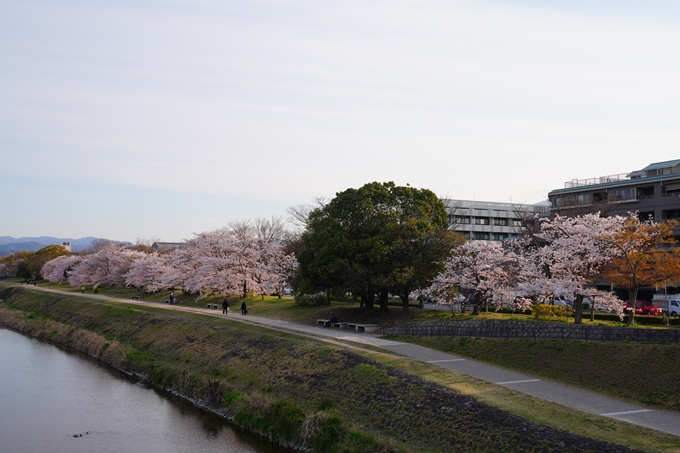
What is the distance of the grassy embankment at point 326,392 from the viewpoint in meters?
16.7

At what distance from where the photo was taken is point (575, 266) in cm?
3170

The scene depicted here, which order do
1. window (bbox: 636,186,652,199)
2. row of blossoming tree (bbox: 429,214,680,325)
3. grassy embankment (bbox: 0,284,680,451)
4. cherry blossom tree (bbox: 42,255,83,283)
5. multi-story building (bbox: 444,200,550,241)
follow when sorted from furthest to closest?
multi-story building (bbox: 444,200,550,241) → cherry blossom tree (bbox: 42,255,83,283) → window (bbox: 636,186,652,199) → row of blossoming tree (bbox: 429,214,680,325) → grassy embankment (bbox: 0,284,680,451)

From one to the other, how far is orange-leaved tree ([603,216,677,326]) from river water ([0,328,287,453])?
2038cm

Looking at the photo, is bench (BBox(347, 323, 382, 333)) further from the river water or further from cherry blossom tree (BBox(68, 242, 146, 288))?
cherry blossom tree (BBox(68, 242, 146, 288))

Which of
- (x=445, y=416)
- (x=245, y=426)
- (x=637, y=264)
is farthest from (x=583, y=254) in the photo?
(x=245, y=426)

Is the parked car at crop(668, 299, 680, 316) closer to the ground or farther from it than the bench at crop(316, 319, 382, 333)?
farther from it

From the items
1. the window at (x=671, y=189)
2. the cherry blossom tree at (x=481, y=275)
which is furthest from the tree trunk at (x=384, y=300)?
the window at (x=671, y=189)

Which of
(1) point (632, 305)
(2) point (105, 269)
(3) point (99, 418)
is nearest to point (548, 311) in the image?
(1) point (632, 305)

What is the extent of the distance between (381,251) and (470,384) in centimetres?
1532

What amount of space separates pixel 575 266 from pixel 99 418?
81.7 feet

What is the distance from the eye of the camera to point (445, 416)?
18.0 meters

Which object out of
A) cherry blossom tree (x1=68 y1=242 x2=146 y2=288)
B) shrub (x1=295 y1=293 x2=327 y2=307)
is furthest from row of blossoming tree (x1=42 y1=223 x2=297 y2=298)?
shrub (x1=295 y1=293 x2=327 y2=307)

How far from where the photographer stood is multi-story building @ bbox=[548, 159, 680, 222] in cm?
5603

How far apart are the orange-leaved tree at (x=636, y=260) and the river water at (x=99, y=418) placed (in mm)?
20384
